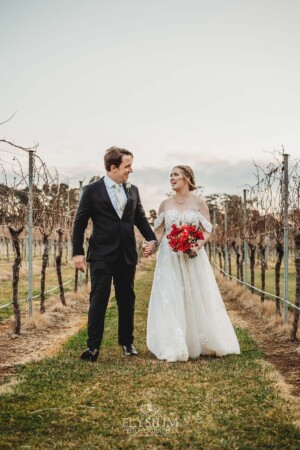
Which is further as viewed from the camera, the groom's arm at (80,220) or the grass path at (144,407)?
the groom's arm at (80,220)

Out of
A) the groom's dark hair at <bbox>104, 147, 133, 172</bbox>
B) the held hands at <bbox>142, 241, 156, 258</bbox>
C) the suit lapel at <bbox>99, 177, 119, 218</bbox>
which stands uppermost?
the groom's dark hair at <bbox>104, 147, 133, 172</bbox>

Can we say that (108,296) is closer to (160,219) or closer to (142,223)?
(142,223)

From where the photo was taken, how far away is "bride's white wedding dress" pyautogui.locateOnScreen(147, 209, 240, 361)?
659 cm

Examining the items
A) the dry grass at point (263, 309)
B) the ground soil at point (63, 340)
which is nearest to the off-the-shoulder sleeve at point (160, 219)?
the ground soil at point (63, 340)

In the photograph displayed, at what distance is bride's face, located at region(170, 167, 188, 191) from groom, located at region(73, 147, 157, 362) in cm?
72

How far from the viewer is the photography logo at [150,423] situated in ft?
12.0

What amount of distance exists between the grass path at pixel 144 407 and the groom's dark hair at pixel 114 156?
2.20 metres

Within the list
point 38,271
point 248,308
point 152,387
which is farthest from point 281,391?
point 38,271

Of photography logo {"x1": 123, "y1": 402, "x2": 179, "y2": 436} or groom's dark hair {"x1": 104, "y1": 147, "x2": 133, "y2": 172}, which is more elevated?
groom's dark hair {"x1": 104, "y1": 147, "x2": 133, "y2": 172}

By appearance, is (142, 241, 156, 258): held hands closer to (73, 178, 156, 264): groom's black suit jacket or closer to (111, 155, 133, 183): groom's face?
(73, 178, 156, 264): groom's black suit jacket

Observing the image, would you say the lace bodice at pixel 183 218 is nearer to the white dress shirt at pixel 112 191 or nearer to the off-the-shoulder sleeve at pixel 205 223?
the off-the-shoulder sleeve at pixel 205 223

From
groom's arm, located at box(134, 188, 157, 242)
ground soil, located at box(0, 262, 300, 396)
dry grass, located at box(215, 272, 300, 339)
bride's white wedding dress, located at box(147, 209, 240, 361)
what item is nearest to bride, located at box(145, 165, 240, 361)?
bride's white wedding dress, located at box(147, 209, 240, 361)

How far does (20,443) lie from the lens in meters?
3.39

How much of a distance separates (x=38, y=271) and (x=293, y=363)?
81.6 ft
